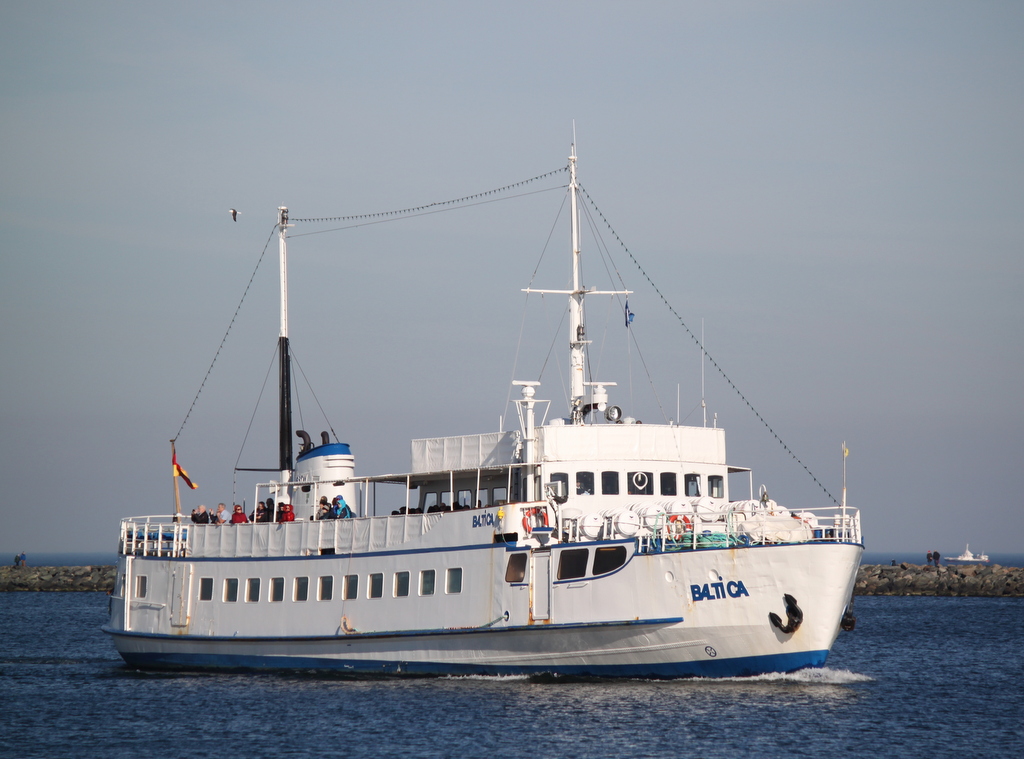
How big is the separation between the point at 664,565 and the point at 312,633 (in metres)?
10.1

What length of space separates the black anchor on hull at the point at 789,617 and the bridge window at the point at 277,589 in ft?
42.8

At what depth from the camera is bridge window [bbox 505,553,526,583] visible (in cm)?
2864

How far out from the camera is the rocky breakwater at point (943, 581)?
3278 inches

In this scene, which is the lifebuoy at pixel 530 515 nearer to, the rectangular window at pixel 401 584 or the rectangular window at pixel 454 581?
the rectangular window at pixel 454 581

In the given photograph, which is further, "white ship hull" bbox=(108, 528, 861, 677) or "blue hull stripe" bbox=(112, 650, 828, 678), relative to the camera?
"blue hull stripe" bbox=(112, 650, 828, 678)

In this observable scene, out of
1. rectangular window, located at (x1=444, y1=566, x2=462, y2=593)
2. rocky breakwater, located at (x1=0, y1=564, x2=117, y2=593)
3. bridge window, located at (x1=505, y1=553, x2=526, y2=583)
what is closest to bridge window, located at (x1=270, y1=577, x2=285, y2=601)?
rectangular window, located at (x1=444, y1=566, x2=462, y2=593)

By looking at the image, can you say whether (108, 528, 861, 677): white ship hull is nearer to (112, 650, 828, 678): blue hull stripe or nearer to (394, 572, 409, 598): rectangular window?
(112, 650, 828, 678): blue hull stripe

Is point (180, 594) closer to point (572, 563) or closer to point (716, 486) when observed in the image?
point (572, 563)

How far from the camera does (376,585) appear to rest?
3108cm

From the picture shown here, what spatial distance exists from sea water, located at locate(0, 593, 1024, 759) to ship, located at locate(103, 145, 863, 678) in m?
0.78

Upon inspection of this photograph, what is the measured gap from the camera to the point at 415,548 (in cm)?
3062

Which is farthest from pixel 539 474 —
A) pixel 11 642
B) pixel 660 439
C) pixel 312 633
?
pixel 11 642

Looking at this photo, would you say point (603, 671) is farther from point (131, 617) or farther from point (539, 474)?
point (131, 617)

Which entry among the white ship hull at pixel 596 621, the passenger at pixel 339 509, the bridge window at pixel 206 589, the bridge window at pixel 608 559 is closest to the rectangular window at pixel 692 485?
the bridge window at pixel 608 559
